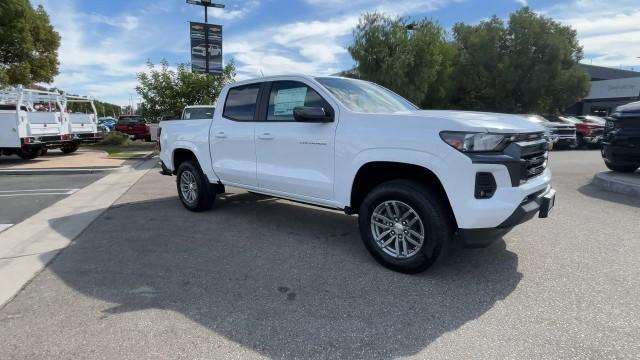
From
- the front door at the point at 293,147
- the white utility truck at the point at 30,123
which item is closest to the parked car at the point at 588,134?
the front door at the point at 293,147

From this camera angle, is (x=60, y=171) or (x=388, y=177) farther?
(x=60, y=171)

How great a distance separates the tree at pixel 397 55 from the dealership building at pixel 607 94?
22.5 meters

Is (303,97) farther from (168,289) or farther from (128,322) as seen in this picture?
(128,322)

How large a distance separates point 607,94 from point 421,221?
4796cm

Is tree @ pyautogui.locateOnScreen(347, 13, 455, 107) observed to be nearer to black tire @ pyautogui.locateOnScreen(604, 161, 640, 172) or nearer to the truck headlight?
black tire @ pyautogui.locateOnScreen(604, 161, 640, 172)

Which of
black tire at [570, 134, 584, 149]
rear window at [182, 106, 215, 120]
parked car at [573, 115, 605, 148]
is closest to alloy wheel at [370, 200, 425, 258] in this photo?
rear window at [182, 106, 215, 120]

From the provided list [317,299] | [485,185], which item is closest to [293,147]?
[317,299]

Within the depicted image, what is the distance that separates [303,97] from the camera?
466cm

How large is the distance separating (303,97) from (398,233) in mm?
1859

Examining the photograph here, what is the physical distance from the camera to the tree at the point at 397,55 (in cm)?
2331

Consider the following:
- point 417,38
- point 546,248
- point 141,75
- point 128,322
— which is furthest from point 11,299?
point 417,38

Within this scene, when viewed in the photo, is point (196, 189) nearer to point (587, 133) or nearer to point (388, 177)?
point (388, 177)

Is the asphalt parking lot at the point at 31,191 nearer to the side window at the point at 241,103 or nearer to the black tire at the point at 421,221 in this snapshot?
the side window at the point at 241,103

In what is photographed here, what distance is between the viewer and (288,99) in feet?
15.9
